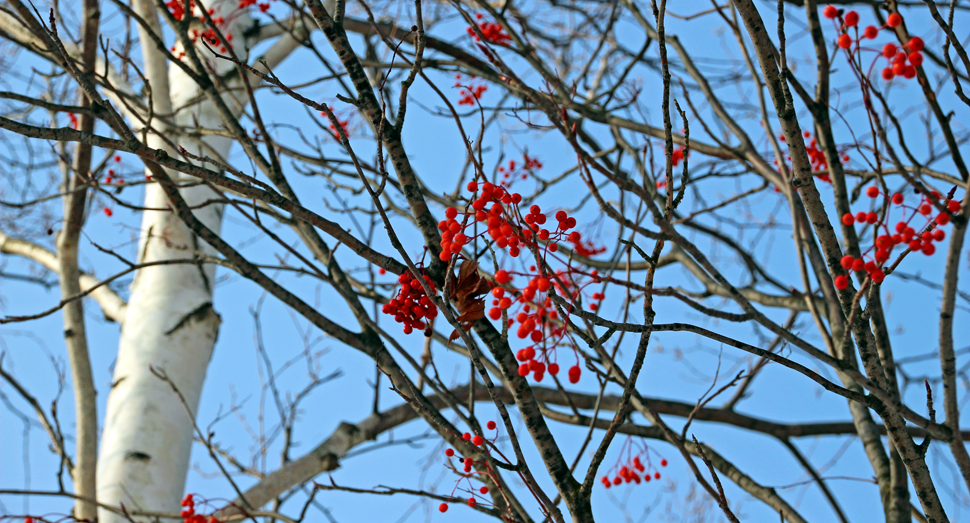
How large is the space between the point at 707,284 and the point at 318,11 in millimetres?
2086

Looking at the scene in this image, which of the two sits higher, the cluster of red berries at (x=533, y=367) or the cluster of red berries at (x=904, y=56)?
the cluster of red berries at (x=904, y=56)

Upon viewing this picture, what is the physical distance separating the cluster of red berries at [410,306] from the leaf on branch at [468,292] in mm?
76

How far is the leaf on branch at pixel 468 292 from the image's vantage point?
1.39 meters

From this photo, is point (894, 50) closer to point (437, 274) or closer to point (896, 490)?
point (437, 274)

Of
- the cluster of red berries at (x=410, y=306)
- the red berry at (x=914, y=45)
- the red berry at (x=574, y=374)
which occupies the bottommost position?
the red berry at (x=574, y=374)

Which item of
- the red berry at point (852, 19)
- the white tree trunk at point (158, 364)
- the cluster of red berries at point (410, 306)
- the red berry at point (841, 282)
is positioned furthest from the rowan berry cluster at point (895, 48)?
the white tree trunk at point (158, 364)

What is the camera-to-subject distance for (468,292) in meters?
1.40

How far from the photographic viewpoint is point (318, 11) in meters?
1.43

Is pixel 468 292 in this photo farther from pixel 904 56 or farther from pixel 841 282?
pixel 904 56

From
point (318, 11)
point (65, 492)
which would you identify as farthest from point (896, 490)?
point (65, 492)

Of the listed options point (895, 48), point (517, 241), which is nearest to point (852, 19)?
point (895, 48)

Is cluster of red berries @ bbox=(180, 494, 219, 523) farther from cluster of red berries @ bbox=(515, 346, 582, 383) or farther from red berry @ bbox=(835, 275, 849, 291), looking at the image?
red berry @ bbox=(835, 275, 849, 291)

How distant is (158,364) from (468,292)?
6.14ft

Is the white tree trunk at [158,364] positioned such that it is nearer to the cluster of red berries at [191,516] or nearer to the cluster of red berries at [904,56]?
the cluster of red berries at [191,516]
